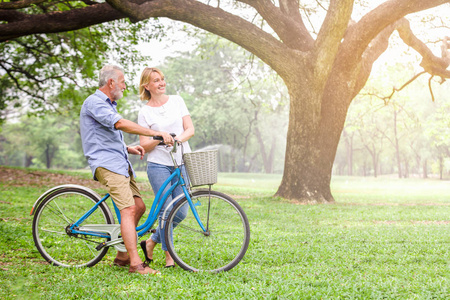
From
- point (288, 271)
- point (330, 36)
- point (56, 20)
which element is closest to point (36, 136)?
point (56, 20)

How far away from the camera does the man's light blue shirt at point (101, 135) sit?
14.4 ft

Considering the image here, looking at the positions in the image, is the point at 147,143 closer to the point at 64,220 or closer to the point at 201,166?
the point at 201,166

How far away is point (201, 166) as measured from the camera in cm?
429

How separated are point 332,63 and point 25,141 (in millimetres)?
53337

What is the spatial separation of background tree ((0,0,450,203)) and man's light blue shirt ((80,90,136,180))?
7.60 meters

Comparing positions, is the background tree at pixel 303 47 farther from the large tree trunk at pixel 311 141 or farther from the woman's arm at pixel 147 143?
the woman's arm at pixel 147 143

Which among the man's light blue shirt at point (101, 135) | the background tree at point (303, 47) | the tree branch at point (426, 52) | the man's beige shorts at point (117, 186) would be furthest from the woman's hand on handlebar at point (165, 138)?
the tree branch at point (426, 52)

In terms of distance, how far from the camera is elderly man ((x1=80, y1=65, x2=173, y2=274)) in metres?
4.39

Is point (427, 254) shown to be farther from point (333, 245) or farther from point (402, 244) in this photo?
point (333, 245)

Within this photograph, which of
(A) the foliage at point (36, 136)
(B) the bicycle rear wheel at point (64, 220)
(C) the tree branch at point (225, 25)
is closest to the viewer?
(B) the bicycle rear wheel at point (64, 220)

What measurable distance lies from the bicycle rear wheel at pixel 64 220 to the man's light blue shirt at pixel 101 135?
0.54 meters

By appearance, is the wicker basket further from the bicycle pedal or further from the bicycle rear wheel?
the bicycle pedal

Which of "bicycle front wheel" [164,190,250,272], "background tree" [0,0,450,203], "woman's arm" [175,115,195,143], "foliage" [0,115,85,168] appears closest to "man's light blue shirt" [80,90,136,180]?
"woman's arm" [175,115,195,143]

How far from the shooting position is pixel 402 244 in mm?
6590
